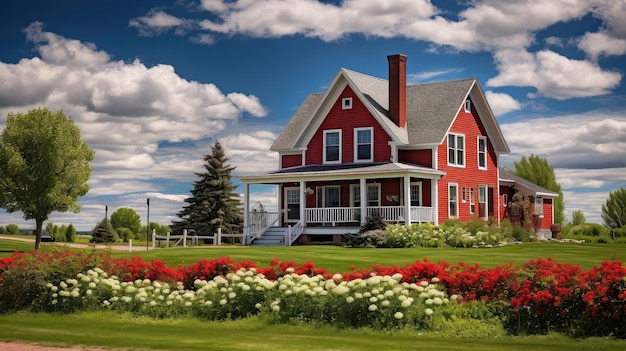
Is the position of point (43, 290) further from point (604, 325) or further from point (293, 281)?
point (604, 325)

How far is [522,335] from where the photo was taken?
43.4 ft

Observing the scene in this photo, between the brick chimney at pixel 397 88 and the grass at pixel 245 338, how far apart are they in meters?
27.8

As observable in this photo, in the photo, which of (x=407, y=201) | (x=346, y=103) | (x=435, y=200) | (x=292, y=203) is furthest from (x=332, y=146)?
(x=407, y=201)

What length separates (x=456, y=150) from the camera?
42.6 m

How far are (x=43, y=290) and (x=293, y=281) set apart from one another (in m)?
5.98

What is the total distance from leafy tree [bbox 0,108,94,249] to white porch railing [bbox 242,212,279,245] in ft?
33.8

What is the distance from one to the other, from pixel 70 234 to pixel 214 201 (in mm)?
16250

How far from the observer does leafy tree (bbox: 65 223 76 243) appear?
62.8 meters

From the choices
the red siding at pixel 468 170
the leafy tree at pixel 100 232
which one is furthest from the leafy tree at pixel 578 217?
the leafy tree at pixel 100 232

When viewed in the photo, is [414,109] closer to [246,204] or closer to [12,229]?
[246,204]

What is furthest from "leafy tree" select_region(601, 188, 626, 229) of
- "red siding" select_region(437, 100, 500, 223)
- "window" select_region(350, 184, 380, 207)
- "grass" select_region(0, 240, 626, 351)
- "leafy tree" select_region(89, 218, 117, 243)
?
"grass" select_region(0, 240, 626, 351)

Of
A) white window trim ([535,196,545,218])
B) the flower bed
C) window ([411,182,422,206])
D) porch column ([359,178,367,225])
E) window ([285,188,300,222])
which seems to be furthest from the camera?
white window trim ([535,196,545,218])

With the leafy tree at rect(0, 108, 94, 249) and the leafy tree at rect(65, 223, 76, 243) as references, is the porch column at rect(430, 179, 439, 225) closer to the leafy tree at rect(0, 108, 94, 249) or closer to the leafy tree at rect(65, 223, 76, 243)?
the leafy tree at rect(0, 108, 94, 249)

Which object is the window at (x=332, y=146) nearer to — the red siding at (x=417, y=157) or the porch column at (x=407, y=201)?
the red siding at (x=417, y=157)
